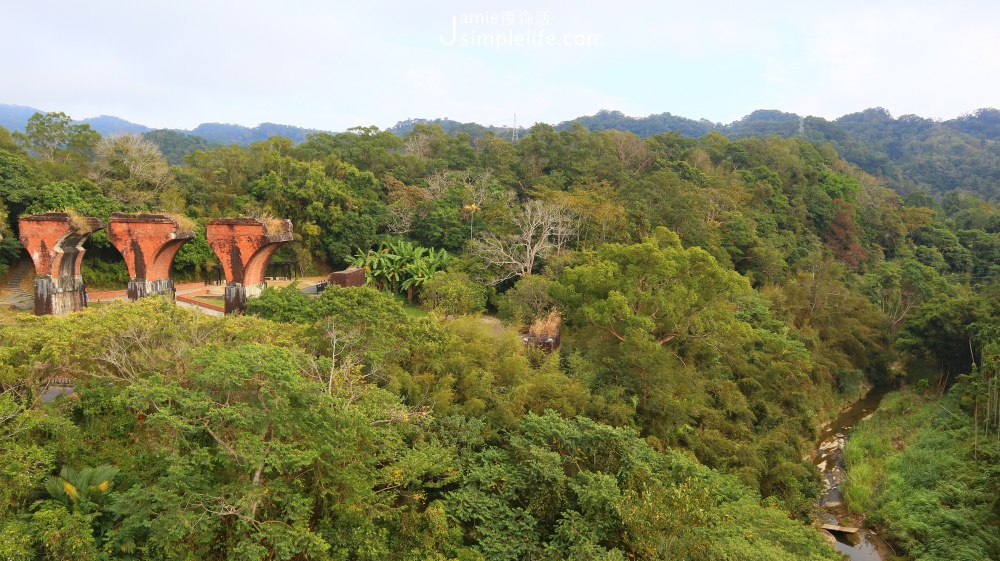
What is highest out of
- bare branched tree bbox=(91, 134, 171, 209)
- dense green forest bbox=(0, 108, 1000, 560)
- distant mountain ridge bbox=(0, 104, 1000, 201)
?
distant mountain ridge bbox=(0, 104, 1000, 201)

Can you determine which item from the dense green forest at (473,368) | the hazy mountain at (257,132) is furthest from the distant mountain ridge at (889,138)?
the hazy mountain at (257,132)

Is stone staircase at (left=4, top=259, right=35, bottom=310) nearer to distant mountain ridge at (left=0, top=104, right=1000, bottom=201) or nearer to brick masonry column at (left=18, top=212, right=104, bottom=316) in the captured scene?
brick masonry column at (left=18, top=212, right=104, bottom=316)

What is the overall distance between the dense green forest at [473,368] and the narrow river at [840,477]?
0.68 metres

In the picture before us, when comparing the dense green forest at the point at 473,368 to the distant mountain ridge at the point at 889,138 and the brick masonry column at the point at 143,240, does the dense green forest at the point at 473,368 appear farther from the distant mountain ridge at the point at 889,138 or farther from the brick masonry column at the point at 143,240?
the distant mountain ridge at the point at 889,138

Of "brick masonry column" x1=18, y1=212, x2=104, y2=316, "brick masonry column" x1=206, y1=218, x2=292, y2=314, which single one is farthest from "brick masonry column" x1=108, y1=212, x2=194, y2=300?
"brick masonry column" x1=206, y1=218, x2=292, y2=314

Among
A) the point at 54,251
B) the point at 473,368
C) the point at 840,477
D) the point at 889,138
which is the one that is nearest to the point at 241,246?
the point at 54,251

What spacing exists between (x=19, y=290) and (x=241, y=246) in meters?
10.7

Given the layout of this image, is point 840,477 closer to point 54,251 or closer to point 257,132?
point 54,251

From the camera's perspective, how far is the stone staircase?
18.7m

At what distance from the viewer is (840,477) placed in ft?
52.7

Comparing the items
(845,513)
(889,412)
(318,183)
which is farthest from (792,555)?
(318,183)

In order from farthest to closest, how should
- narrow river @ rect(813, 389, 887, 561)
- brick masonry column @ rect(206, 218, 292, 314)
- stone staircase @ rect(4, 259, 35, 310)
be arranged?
stone staircase @ rect(4, 259, 35, 310), brick masonry column @ rect(206, 218, 292, 314), narrow river @ rect(813, 389, 887, 561)

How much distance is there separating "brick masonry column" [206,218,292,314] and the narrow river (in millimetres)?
16540

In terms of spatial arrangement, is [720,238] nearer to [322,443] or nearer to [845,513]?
[845,513]
